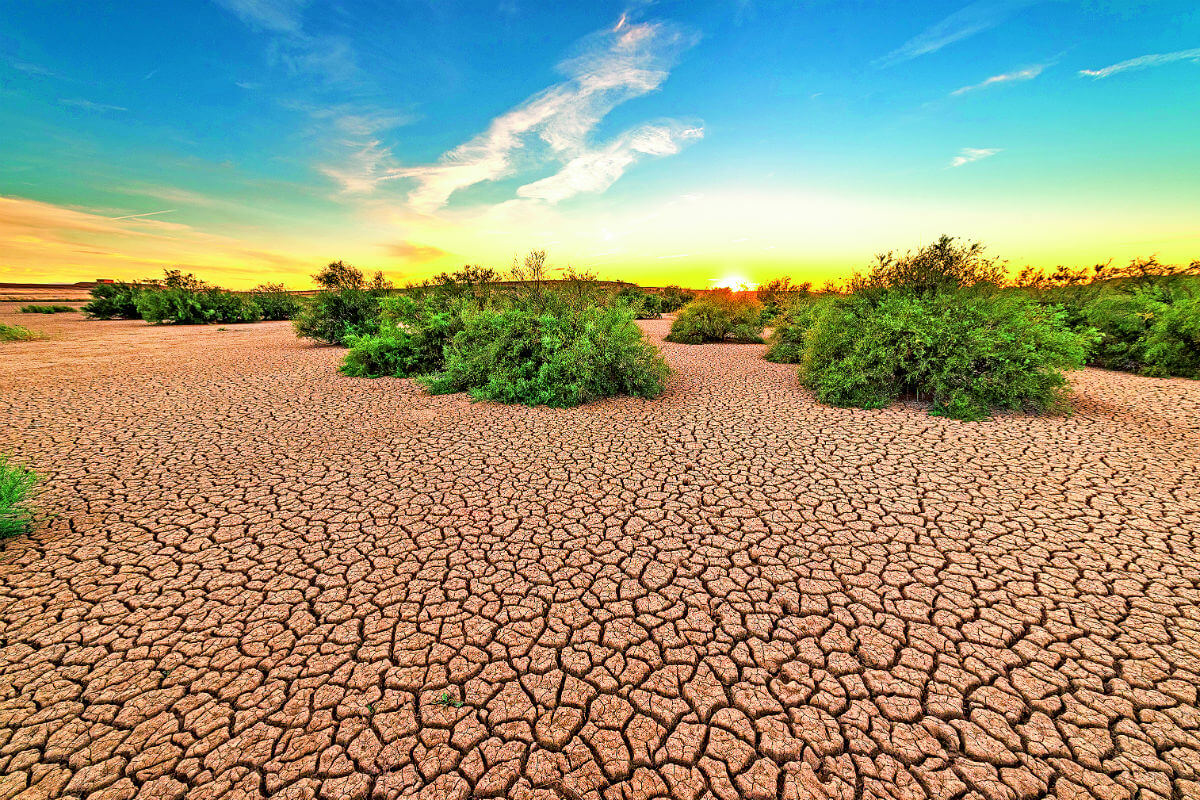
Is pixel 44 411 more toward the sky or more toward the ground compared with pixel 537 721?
more toward the sky

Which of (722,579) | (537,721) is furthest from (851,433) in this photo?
(537,721)

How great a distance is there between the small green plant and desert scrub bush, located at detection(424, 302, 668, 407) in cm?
594


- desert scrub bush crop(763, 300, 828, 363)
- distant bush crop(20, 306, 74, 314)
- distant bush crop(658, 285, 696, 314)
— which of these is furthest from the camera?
distant bush crop(658, 285, 696, 314)

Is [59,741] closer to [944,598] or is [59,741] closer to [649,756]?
[649,756]

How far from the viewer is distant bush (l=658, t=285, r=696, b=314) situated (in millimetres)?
33616

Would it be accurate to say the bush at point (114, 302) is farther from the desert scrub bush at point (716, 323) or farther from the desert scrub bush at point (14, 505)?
the desert scrub bush at point (716, 323)

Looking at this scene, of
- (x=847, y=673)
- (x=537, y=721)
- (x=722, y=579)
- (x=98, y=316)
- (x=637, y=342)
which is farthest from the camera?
(x=98, y=316)

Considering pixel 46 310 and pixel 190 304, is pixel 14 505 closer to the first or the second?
pixel 190 304

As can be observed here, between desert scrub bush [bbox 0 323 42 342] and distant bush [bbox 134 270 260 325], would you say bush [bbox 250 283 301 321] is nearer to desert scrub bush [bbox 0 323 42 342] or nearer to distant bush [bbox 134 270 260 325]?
distant bush [bbox 134 270 260 325]

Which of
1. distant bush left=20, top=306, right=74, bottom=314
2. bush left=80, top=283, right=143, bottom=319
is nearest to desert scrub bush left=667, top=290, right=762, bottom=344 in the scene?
bush left=80, top=283, right=143, bottom=319

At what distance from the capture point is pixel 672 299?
34.8 m

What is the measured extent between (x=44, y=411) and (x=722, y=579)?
11.0 m

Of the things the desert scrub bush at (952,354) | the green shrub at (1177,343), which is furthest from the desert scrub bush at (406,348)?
the green shrub at (1177,343)

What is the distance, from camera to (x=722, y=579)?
335cm
